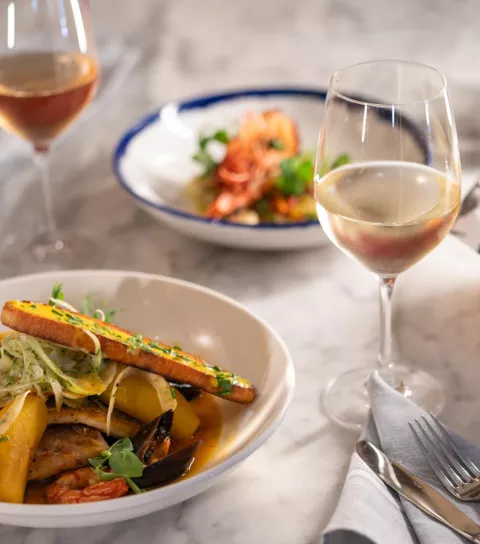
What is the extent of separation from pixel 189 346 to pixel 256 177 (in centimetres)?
66

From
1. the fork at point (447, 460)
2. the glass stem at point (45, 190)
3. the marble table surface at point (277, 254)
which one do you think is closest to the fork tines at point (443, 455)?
the fork at point (447, 460)

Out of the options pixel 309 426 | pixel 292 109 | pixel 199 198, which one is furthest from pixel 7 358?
pixel 292 109

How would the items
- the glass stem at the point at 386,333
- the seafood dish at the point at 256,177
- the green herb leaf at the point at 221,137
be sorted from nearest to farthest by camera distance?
the glass stem at the point at 386,333 < the seafood dish at the point at 256,177 < the green herb leaf at the point at 221,137

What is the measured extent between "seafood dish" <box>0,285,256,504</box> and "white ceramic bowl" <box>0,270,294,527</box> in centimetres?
4

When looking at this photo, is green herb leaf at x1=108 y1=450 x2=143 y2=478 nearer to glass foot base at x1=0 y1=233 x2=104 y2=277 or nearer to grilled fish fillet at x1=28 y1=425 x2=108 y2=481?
grilled fish fillet at x1=28 y1=425 x2=108 y2=481

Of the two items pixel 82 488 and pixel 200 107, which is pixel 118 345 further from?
pixel 200 107

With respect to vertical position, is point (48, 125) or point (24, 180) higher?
point (48, 125)

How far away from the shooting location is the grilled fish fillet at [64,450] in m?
1.03

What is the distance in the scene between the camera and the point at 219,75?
2.64 m

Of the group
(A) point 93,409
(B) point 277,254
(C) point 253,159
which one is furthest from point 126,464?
(C) point 253,159

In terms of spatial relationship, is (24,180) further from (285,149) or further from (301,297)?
(301,297)

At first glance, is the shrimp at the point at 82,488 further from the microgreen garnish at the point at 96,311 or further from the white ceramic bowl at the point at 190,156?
the white ceramic bowl at the point at 190,156

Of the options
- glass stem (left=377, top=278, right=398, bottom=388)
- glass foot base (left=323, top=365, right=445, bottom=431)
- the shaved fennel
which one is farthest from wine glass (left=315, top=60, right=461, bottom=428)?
the shaved fennel

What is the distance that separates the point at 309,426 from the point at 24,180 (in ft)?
3.55
